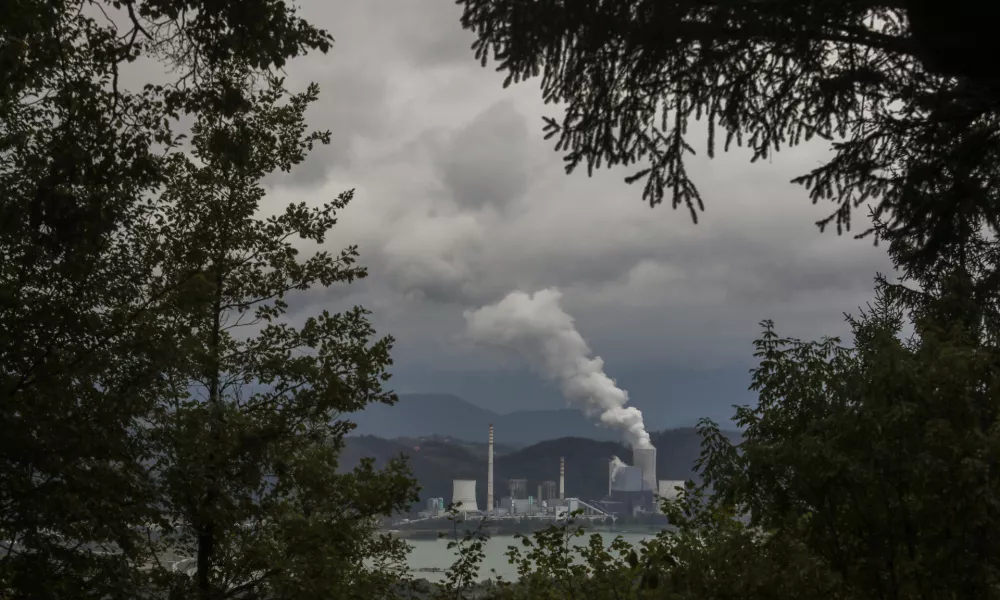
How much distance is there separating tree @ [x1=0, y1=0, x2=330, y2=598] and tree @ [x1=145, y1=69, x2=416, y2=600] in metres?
0.58

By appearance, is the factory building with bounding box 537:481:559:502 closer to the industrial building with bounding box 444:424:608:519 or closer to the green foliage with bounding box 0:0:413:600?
the industrial building with bounding box 444:424:608:519

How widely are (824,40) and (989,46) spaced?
962mm

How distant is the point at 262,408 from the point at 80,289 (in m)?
3.39

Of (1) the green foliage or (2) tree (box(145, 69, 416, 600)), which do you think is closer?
(1) the green foliage

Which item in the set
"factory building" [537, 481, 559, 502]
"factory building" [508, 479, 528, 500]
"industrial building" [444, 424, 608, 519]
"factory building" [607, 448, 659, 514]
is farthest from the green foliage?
"factory building" [508, 479, 528, 500]

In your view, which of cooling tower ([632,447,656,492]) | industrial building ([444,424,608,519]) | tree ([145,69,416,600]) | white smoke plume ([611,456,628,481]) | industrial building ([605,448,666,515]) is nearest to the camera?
tree ([145,69,416,600])

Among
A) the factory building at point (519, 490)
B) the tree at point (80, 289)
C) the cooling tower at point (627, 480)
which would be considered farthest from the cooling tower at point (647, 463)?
the tree at point (80, 289)

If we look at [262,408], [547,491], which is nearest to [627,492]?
[547,491]

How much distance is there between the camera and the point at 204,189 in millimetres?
11570

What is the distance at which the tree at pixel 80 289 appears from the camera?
6.03 metres

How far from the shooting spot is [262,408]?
1071 centimetres

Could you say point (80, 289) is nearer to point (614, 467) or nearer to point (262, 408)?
point (262, 408)

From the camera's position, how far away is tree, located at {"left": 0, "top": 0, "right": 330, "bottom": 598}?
6027 millimetres

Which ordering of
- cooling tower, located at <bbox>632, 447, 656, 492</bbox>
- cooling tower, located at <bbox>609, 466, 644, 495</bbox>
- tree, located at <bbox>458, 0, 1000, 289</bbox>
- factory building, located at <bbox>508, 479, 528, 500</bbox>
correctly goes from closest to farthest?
tree, located at <bbox>458, 0, 1000, 289</bbox>
cooling tower, located at <bbox>632, 447, 656, 492</bbox>
cooling tower, located at <bbox>609, 466, 644, 495</bbox>
factory building, located at <bbox>508, 479, 528, 500</bbox>
